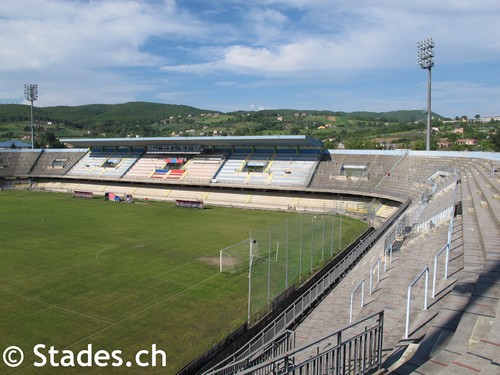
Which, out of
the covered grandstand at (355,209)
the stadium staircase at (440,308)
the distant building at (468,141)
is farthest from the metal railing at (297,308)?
the distant building at (468,141)

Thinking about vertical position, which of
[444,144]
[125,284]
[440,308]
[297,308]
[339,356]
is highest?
[444,144]

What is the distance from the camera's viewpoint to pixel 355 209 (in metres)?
44.9

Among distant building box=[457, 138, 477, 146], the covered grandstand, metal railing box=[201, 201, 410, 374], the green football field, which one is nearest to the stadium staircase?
the covered grandstand

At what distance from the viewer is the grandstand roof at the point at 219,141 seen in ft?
178

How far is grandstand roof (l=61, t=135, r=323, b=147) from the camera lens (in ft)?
178

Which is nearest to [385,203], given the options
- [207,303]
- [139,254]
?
[139,254]

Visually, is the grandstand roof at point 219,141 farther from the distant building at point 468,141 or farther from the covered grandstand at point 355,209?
the distant building at point 468,141

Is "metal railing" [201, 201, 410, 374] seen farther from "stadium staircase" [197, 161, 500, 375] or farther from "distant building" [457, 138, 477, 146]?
"distant building" [457, 138, 477, 146]

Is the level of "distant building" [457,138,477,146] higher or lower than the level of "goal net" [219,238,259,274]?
higher

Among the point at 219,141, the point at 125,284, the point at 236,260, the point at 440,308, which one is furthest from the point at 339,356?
the point at 219,141

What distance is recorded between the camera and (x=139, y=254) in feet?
90.2

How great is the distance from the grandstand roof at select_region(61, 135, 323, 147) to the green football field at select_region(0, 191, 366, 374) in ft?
56.7

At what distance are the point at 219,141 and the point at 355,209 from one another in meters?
23.9

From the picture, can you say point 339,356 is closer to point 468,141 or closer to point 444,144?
point 444,144
